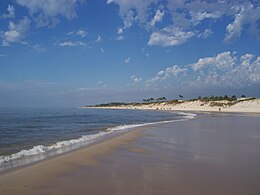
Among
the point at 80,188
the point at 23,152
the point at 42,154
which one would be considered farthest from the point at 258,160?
the point at 23,152

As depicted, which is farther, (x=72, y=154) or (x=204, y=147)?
(x=204, y=147)

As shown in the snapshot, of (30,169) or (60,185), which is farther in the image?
(30,169)

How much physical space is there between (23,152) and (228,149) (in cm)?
930

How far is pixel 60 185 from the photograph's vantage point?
22.8 ft

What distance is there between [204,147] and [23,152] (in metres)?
8.45

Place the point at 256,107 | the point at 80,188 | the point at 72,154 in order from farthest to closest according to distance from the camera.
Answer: the point at 256,107
the point at 72,154
the point at 80,188

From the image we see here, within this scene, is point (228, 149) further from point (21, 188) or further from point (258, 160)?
point (21, 188)

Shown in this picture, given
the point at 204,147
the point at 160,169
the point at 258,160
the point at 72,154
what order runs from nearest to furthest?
1. the point at 160,169
2. the point at 258,160
3. the point at 72,154
4. the point at 204,147

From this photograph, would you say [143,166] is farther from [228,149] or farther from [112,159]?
[228,149]

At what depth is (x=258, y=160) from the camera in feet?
32.6

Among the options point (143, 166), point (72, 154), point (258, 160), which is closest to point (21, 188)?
point (143, 166)

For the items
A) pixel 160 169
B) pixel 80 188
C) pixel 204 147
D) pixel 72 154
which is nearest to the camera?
pixel 80 188

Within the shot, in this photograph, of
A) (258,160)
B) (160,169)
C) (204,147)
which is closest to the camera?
(160,169)

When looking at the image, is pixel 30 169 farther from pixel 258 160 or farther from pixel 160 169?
pixel 258 160
